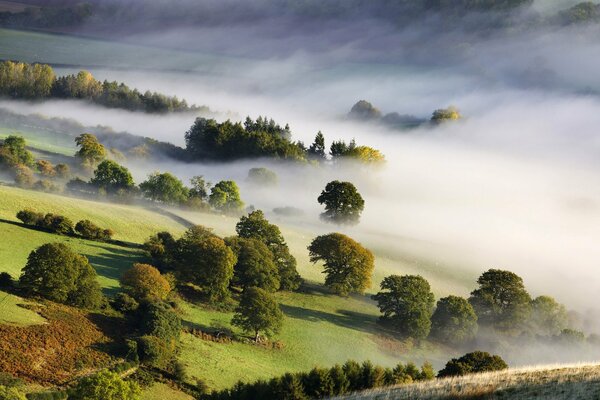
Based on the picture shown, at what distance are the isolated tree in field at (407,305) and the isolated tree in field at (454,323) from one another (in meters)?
1.76

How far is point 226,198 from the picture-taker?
554 ft

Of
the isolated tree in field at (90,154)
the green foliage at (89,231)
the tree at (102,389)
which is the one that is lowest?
the tree at (102,389)

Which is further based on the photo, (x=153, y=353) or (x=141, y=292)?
(x=141, y=292)

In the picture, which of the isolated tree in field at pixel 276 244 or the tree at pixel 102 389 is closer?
the tree at pixel 102 389

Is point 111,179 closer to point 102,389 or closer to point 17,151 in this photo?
point 17,151

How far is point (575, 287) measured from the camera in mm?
151000

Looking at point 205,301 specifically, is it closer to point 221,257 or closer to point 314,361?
point 221,257

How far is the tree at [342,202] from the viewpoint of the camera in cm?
16165

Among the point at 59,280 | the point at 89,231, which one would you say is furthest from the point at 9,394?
the point at 89,231

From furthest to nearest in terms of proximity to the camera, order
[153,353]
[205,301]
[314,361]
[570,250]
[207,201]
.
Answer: [570,250]
[207,201]
[205,301]
[314,361]
[153,353]

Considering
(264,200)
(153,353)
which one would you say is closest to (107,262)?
(153,353)

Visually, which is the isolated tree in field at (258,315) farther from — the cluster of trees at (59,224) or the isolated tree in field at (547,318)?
the isolated tree in field at (547,318)

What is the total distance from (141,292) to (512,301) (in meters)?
56.3

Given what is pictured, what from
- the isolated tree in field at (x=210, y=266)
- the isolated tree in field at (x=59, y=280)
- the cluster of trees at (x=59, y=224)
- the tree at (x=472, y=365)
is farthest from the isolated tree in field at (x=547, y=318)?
the cluster of trees at (x=59, y=224)
